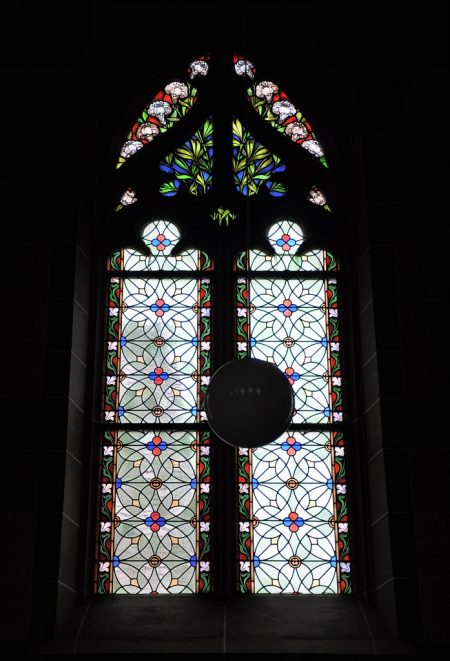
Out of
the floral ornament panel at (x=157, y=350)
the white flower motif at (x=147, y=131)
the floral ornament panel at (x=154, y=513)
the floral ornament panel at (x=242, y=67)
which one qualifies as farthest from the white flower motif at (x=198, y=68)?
the floral ornament panel at (x=154, y=513)

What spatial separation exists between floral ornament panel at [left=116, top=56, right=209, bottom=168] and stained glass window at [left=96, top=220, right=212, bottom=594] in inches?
28.3

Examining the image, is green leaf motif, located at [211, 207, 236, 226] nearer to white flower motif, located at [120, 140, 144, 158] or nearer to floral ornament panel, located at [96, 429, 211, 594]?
white flower motif, located at [120, 140, 144, 158]

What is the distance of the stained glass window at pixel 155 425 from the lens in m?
7.09

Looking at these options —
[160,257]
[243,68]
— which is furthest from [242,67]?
[160,257]

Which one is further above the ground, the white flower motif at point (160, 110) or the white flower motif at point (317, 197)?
the white flower motif at point (160, 110)

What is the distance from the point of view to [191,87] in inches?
344

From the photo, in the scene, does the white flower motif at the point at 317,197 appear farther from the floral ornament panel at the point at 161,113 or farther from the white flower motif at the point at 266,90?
the floral ornament panel at the point at 161,113

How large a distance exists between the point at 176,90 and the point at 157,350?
224cm

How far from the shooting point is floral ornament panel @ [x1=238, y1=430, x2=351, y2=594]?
7039 millimetres

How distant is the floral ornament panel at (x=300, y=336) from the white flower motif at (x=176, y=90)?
167 centimetres

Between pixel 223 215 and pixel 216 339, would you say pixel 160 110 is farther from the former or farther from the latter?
pixel 216 339

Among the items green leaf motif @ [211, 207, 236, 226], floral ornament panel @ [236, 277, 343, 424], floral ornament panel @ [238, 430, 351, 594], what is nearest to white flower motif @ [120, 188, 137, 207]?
green leaf motif @ [211, 207, 236, 226]

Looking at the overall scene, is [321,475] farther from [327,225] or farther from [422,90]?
[422,90]

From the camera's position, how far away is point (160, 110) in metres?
8.63
